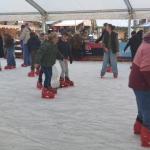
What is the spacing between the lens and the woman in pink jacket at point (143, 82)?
350 cm

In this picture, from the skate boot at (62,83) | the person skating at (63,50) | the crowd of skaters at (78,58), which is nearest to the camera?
the crowd of skaters at (78,58)

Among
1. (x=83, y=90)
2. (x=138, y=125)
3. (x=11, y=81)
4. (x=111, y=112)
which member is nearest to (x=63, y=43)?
(x=83, y=90)

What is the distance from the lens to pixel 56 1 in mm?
14000

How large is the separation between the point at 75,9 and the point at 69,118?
9953mm

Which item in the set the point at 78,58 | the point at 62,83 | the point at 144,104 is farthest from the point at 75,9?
the point at 144,104

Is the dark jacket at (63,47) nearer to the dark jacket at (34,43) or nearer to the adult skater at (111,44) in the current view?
the adult skater at (111,44)

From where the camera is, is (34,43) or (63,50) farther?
(34,43)

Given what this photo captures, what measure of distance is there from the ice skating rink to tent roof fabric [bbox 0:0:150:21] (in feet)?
19.5

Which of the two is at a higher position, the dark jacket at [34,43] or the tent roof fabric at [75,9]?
the tent roof fabric at [75,9]

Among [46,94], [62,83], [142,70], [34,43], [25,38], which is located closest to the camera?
[142,70]

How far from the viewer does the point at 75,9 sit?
1429 cm

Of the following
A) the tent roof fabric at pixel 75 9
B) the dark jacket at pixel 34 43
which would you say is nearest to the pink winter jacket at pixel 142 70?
the dark jacket at pixel 34 43

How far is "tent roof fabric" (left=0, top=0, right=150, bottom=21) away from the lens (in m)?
13.4

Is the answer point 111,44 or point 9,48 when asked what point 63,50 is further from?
point 9,48
